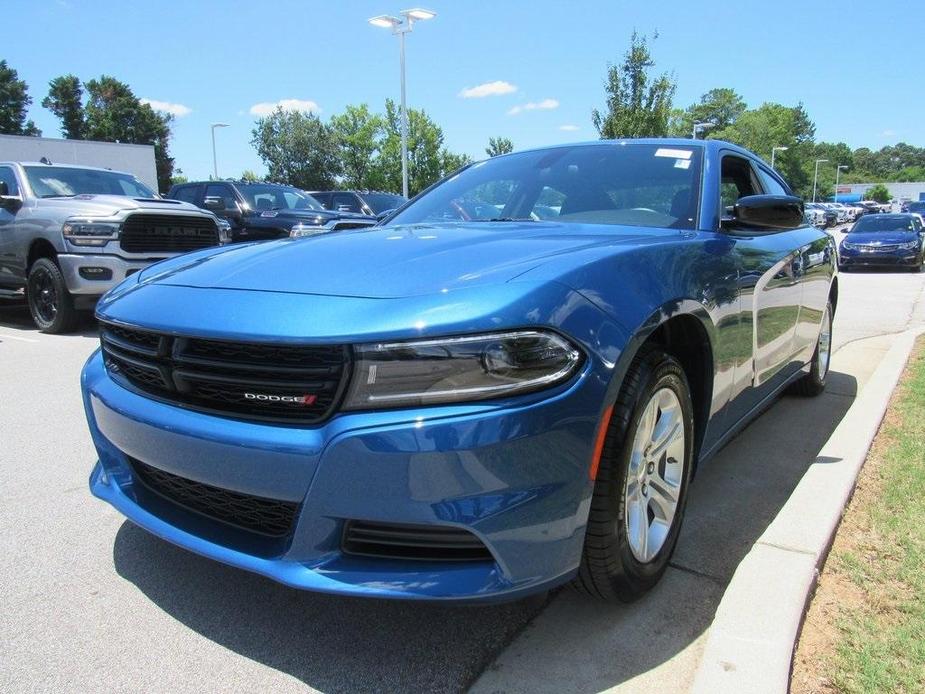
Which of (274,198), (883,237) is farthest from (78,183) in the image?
(883,237)

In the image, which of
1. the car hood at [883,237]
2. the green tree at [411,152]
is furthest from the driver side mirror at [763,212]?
the green tree at [411,152]

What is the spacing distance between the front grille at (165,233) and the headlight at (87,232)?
0.16 m

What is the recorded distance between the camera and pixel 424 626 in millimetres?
2162

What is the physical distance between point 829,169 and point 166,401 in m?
149

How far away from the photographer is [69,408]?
4.64 metres

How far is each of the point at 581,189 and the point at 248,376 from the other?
6.26 feet

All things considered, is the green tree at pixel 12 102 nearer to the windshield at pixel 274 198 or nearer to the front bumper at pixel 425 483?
the windshield at pixel 274 198

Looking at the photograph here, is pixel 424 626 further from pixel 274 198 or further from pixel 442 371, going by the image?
pixel 274 198

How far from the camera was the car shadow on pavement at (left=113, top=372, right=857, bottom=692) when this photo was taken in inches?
76.8

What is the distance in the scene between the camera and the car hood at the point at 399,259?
6.38 feet

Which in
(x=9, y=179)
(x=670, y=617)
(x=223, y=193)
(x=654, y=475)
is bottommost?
(x=670, y=617)

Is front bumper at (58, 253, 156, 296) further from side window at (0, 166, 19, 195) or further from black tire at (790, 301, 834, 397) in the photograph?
black tire at (790, 301, 834, 397)

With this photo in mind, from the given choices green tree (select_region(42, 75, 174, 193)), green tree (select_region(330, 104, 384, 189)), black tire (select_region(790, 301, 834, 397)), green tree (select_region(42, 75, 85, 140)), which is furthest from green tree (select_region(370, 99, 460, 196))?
black tire (select_region(790, 301, 834, 397))

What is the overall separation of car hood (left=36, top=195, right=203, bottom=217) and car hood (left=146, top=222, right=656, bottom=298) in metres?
5.70
